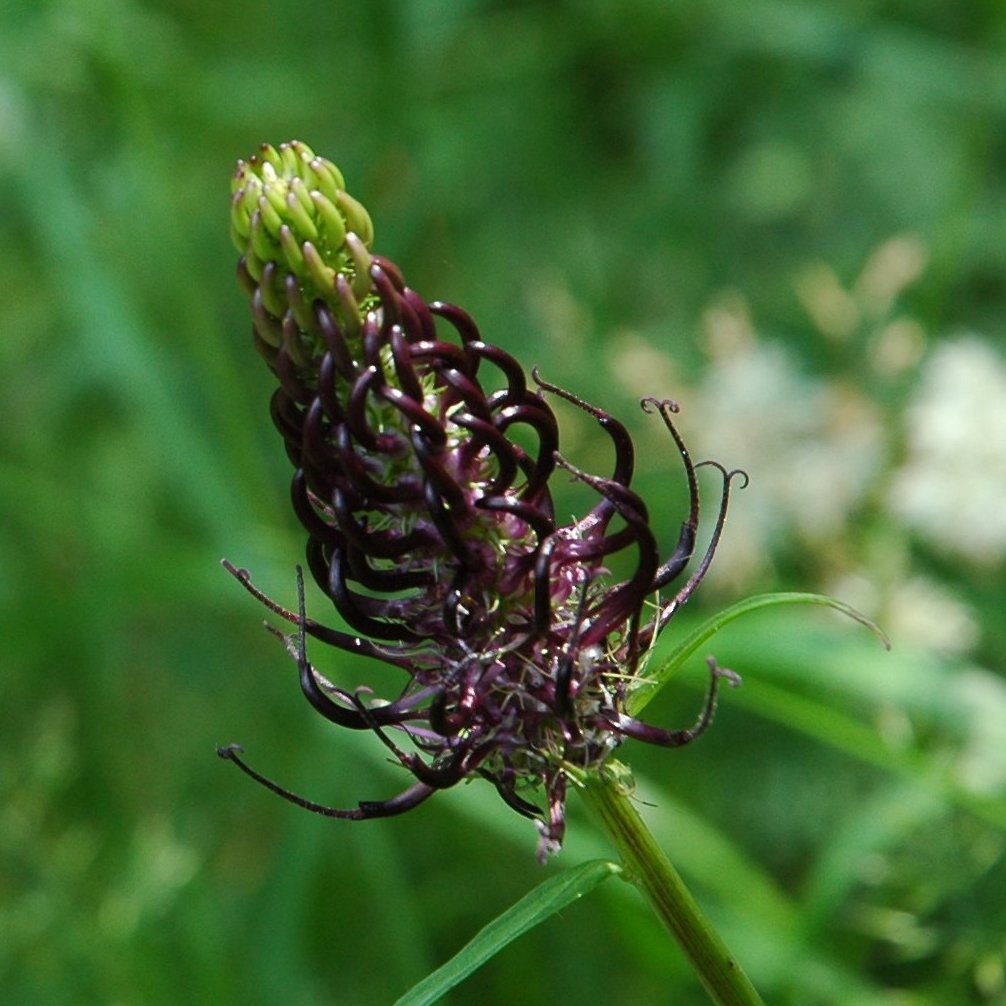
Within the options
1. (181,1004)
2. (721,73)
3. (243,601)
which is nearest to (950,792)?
(181,1004)

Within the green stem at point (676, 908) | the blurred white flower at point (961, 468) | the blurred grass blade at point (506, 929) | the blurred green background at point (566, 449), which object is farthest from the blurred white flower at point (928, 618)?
the blurred grass blade at point (506, 929)

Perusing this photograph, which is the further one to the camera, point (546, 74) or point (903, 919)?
point (546, 74)

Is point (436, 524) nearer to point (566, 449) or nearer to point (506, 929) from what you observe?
point (506, 929)

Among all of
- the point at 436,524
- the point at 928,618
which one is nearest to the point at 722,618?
the point at 436,524

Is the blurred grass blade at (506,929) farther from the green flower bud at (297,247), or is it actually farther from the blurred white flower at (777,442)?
the blurred white flower at (777,442)

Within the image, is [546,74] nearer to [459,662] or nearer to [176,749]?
[176,749]

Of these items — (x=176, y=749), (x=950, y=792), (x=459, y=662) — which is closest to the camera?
(x=459, y=662)

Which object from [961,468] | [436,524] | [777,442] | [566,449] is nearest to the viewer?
[436,524]

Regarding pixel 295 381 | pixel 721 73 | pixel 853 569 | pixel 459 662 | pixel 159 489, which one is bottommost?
pixel 159 489
